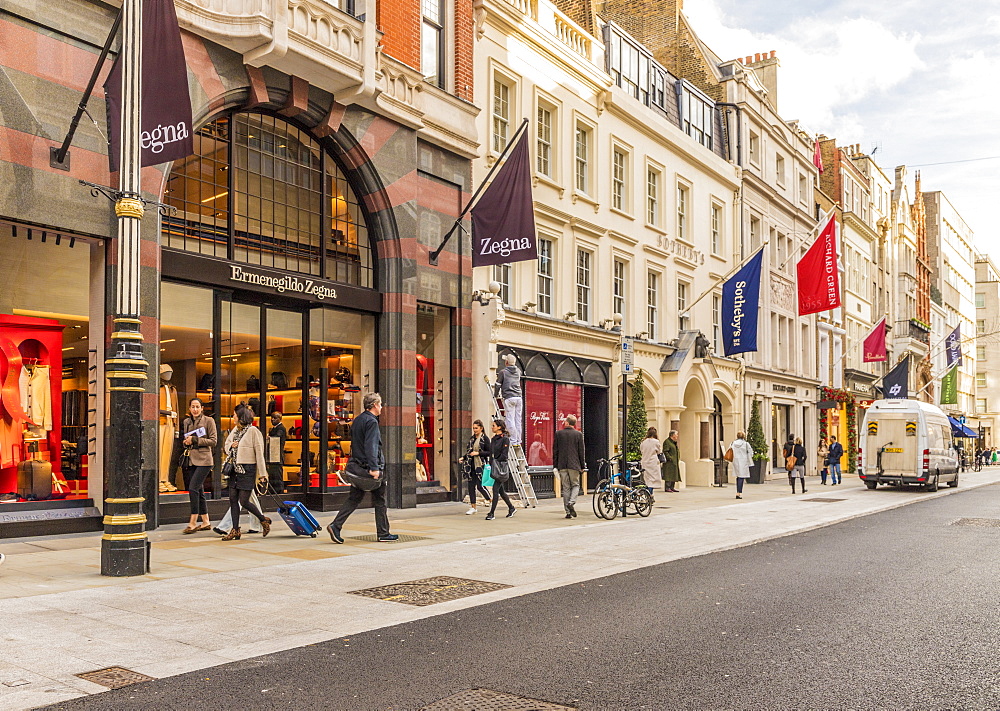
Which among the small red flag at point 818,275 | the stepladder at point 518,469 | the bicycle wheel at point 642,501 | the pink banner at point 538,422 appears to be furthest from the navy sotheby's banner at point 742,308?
the bicycle wheel at point 642,501

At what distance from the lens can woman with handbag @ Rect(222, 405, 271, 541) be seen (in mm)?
12125

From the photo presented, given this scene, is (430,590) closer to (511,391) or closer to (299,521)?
(299,521)

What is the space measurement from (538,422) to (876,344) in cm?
2847

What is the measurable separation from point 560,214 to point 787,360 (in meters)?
20.8

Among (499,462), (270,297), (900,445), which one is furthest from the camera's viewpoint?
(900,445)

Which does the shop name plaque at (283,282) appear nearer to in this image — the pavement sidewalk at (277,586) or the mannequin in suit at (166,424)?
the mannequin in suit at (166,424)

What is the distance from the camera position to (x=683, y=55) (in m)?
36.1

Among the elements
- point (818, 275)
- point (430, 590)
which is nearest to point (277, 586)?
point (430, 590)

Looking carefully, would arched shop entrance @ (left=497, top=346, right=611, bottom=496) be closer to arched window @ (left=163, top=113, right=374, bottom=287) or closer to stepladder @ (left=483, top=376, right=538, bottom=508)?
stepladder @ (left=483, top=376, right=538, bottom=508)

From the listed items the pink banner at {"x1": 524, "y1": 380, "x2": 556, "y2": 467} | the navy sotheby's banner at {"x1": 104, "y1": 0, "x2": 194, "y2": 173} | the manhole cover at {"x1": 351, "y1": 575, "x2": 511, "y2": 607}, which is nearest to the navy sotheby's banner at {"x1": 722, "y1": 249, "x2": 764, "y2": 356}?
the pink banner at {"x1": 524, "y1": 380, "x2": 556, "y2": 467}

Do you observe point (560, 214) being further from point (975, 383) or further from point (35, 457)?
point (975, 383)

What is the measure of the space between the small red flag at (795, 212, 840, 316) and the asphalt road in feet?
76.1

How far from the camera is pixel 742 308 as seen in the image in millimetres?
29688

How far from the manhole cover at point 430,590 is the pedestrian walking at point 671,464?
18.1 m
